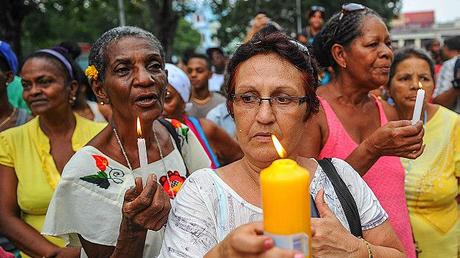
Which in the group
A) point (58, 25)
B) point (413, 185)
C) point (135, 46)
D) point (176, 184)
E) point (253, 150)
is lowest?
point (413, 185)

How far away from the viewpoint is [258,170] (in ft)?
6.64

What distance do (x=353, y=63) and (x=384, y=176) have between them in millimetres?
715

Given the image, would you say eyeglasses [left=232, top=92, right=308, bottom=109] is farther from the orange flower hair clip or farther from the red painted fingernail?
the orange flower hair clip

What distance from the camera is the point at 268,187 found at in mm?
1112

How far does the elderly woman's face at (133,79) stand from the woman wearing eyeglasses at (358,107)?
87cm

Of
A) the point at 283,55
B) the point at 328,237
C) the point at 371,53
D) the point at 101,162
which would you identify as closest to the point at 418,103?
the point at 283,55

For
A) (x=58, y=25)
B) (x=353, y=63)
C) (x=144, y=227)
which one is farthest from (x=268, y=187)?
(x=58, y=25)

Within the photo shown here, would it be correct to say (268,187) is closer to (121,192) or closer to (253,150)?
(253,150)

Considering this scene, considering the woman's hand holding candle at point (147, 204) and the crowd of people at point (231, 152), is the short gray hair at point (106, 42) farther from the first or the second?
the woman's hand holding candle at point (147, 204)

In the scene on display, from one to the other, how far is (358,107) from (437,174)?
2.45ft

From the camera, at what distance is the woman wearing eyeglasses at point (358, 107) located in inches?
114

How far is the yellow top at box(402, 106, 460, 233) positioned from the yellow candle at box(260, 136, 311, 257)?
2.57 metres

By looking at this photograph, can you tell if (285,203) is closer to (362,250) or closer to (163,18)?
(362,250)

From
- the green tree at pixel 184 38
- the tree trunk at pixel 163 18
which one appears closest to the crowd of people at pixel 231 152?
the tree trunk at pixel 163 18
